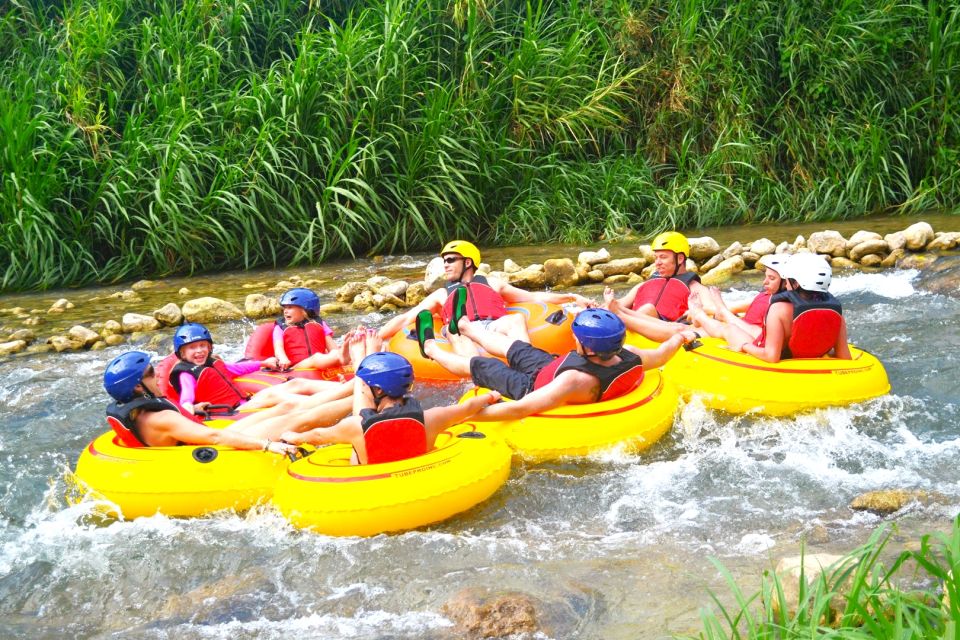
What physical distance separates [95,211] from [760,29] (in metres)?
8.64

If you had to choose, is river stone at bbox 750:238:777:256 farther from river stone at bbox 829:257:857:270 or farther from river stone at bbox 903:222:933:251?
river stone at bbox 903:222:933:251

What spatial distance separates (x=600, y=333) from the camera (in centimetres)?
523

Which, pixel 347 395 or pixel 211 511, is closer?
pixel 211 511

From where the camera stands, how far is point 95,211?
10.7 m

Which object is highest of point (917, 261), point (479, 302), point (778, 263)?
point (778, 263)

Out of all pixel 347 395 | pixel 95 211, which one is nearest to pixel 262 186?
pixel 95 211

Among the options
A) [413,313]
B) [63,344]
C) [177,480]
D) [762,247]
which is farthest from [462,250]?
[762,247]

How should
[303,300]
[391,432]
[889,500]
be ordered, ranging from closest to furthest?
[889,500], [391,432], [303,300]

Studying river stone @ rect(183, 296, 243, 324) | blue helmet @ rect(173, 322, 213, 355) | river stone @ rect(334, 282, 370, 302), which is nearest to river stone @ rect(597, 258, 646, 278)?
river stone @ rect(334, 282, 370, 302)

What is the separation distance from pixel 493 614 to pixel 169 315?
6.15 m

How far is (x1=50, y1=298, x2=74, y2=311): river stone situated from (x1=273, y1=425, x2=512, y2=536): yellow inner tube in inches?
231

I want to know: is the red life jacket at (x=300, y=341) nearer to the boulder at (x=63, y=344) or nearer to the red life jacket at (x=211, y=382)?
the red life jacket at (x=211, y=382)

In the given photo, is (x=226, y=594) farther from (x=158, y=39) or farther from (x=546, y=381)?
(x=158, y=39)

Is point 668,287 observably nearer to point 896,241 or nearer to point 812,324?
point 812,324
